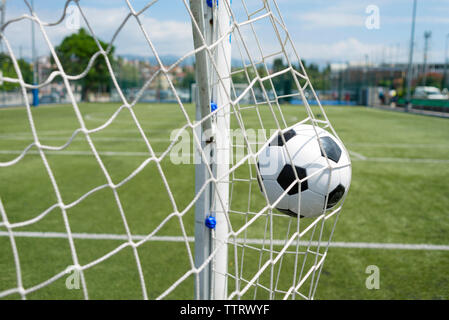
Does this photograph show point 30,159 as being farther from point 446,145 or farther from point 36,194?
point 446,145

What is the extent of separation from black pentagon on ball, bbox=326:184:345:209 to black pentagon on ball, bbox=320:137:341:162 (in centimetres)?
15

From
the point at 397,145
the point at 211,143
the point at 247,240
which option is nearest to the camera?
the point at 211,143

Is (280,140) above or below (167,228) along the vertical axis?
above

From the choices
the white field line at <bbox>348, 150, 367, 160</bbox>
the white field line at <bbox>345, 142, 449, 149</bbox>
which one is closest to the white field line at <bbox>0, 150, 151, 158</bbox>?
the white field line at <bbox>348, 150, 367, 160</bbox>

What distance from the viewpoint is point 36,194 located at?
4.85 m

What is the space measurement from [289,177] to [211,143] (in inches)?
17.8

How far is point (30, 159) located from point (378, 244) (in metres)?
6.02

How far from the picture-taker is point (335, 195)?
200 centimetres

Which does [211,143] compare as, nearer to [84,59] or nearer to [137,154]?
[137,154]

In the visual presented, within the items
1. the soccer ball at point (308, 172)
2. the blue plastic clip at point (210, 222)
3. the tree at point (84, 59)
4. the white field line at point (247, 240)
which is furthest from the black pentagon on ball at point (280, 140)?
the tree at point (84, 59)

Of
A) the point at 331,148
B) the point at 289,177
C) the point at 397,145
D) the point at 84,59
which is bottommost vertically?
the point at 397,145

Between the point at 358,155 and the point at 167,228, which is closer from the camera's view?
the point at 167,228

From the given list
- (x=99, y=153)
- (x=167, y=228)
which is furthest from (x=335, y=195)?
(x=99, y=153)
